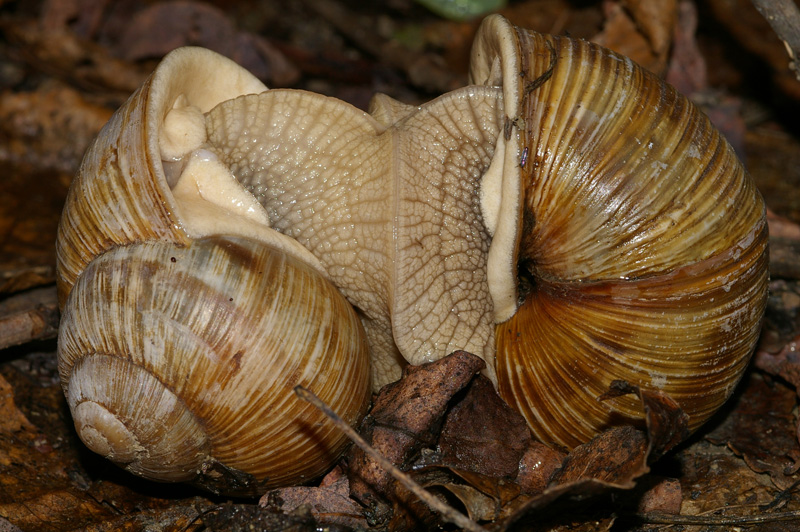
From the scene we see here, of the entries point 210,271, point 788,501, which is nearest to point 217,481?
point 210,271

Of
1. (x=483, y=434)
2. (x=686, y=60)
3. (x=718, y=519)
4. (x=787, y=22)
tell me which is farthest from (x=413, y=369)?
(x=686, y=60)

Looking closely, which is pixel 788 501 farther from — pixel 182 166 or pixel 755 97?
pixel 755 97

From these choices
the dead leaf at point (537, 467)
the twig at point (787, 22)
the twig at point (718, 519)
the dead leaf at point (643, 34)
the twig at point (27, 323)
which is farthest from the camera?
the dead leaf at point (643, 34)

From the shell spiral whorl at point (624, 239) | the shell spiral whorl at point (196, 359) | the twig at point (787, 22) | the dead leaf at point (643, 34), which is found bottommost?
the shell spiral whorl at point (196, 359)

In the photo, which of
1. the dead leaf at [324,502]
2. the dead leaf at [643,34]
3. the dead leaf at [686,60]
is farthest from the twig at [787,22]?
the dead leaf at [324,502]

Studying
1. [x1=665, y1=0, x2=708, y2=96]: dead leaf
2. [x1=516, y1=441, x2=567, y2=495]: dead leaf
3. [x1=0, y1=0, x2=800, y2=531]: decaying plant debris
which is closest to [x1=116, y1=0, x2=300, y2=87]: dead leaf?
[x1=0, y1=0, x2=800, y2=531]: decaying plant debris

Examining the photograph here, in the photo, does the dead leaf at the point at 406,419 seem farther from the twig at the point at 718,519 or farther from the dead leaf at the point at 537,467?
the twig at the point at 718,519

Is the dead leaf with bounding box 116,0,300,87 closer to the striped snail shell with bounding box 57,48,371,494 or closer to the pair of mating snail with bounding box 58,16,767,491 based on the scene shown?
the pair of mating snail with bounding box 58,16,767,491
